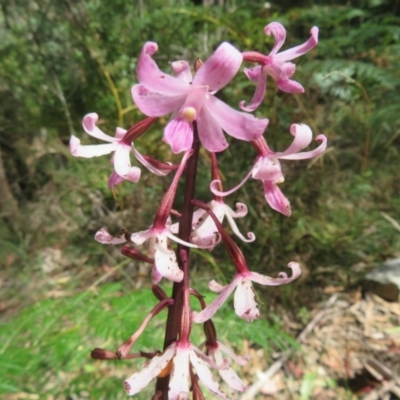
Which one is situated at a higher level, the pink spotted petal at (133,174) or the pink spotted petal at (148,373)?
the pink spotted petal at (133,174)

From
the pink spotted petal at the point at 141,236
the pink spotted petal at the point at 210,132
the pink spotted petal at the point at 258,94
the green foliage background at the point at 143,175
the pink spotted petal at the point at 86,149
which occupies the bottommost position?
the green foliage background at the point at 143,175

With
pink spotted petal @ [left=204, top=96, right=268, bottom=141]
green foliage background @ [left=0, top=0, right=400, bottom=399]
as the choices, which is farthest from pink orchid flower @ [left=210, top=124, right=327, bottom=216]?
green foliage background @ [left=0, top=0, right=400, bottom=399]

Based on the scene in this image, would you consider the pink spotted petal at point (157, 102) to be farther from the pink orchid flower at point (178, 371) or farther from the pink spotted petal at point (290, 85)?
the pink orchid flower at point (178, 371)

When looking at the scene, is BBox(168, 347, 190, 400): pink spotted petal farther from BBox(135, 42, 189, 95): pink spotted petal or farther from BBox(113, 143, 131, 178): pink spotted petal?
BBox(135, 42, 189, 95): pink spotted petal

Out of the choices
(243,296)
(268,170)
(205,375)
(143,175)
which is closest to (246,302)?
(243,296)

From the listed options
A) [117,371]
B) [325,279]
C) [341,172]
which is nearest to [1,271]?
[117,371]

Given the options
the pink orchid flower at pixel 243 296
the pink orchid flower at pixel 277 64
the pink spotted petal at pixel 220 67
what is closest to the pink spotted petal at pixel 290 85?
the pink orchid flower at pixel 277 64

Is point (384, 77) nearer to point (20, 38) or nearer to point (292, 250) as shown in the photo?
point (292, 250)
